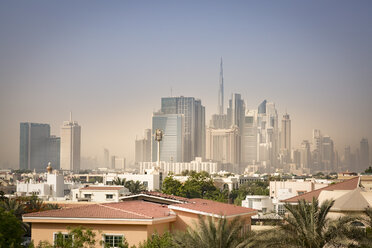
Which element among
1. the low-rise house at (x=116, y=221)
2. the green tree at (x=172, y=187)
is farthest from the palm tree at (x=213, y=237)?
the green tree at (x=172, y=187)

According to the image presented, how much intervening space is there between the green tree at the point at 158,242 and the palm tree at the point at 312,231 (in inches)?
118

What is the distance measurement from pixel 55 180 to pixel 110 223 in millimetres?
70808

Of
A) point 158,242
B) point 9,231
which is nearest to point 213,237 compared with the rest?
point 158,242

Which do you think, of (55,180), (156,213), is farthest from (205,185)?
(156,213)

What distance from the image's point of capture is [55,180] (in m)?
89.4

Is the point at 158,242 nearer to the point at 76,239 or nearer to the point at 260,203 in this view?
the point at 76,239

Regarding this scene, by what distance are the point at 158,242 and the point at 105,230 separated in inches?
81.3

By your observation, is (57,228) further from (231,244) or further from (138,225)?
(231,244)

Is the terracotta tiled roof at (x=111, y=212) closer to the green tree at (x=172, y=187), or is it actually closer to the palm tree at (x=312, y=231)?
the palm tree at (x=312, y=231)

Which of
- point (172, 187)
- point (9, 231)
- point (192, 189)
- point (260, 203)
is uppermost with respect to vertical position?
point (9, 231)

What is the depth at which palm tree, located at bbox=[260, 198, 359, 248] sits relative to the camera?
18812 millimetres

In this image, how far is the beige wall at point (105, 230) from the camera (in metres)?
20.5

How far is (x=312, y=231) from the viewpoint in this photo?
19047mm

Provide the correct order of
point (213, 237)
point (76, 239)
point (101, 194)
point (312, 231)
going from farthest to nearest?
point (101, 194), point (76, 239), point (312, 231), point (213, 237)
